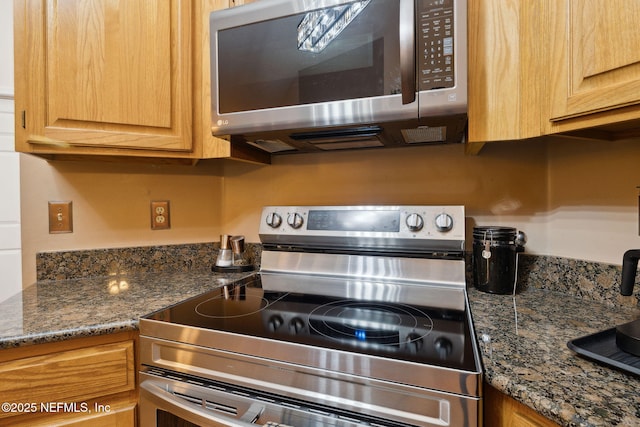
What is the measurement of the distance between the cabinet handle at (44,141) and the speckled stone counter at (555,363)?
1243 millimetres

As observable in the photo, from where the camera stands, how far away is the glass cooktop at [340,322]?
24.9 inches

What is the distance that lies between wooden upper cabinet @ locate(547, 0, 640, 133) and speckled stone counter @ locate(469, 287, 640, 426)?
1.48 feet

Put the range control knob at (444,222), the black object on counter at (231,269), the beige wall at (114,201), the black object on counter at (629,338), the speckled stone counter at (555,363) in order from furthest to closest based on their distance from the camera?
the black object on counter at (231,269)
the beige wall at (114,201)
the range control knob at (444,222)
the black object on counter at (629,338)
the speckled stone counter at (555,363)

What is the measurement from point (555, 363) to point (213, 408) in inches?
26.8

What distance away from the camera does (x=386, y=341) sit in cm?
67

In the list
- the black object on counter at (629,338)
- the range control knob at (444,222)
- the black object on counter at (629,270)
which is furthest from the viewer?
the range control knob at (444,222)

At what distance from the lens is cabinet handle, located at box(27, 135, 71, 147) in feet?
3.12

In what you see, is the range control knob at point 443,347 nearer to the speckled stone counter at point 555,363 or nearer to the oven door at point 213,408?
the speckled stone counter at point 555,363

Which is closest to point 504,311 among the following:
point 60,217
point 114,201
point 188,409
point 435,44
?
point 435,44

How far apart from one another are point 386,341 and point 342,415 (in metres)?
0.16

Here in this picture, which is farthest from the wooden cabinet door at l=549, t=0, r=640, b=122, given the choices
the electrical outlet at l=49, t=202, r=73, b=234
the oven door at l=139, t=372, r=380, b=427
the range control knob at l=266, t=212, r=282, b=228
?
the electrical outlet at l=49, t=202, r=73, b=234

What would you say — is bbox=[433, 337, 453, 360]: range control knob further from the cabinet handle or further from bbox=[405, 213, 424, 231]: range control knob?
the cabinet handle

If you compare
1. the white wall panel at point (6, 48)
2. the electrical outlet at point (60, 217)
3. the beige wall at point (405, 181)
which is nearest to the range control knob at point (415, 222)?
the beige wall at point (405, 181)

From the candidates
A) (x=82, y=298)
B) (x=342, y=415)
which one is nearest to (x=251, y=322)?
(x=342, y=415)
